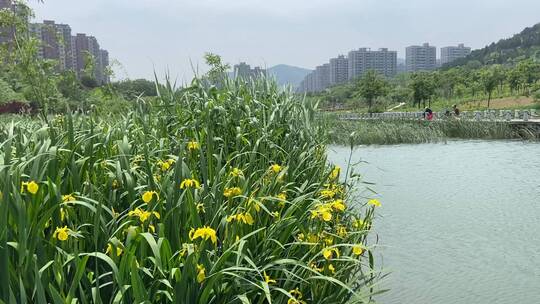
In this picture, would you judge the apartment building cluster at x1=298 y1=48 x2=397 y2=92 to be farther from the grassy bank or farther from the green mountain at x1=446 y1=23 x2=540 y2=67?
the grassy bank

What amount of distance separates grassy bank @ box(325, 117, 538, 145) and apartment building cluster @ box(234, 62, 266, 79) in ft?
38.4

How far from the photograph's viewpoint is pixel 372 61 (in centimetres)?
12194

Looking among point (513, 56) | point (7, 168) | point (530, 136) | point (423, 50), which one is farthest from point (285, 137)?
point (423, 50)

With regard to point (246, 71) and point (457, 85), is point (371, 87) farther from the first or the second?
point (246, 71)

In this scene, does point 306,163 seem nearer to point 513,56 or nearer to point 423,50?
point 513,56

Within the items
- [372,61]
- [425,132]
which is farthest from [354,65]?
[425,132]

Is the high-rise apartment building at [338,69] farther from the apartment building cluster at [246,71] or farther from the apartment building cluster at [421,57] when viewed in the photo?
the apartment building cluster at [246,71]

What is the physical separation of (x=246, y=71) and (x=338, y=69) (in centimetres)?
11768

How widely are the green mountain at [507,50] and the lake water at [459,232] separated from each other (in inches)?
2936

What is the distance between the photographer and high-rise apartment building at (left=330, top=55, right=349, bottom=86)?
11962 cm

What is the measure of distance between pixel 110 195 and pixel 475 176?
9.05 metres

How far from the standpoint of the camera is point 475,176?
32.4 ft

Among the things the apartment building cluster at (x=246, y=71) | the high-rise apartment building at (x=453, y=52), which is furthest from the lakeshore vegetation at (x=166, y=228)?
the high-rise apartment building at (x=453, y=52)

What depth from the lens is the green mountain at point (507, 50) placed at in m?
80.0
